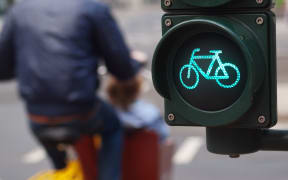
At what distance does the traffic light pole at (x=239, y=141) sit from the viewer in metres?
1.75

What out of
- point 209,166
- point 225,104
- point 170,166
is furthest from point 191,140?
point 225,104

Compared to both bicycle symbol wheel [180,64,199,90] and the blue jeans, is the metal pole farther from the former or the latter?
the blue jeans

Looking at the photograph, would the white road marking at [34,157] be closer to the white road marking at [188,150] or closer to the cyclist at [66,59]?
the white road marking at [188,150]

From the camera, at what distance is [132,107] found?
4445 millimetres

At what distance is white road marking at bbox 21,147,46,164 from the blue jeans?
4648 mm

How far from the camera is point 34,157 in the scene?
Answer: 8.88m

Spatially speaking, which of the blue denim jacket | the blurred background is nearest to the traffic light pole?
the blue denim jacket

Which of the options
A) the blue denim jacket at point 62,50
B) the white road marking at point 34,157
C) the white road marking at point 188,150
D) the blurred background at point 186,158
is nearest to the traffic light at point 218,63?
the blue denim jacket at point 62,50

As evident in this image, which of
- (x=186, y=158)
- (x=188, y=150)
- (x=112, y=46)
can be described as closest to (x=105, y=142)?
(x=112, y=46)

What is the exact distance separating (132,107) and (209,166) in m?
3.74

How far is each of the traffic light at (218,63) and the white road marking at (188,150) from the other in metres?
6.55

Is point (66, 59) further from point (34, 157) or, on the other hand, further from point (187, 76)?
point (34, 157)

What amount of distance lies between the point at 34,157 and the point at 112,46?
517 centimetres

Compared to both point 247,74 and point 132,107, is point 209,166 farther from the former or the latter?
point 247,74
